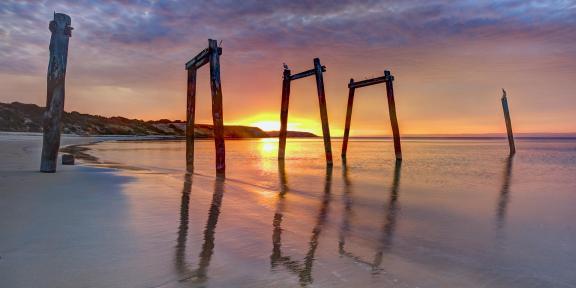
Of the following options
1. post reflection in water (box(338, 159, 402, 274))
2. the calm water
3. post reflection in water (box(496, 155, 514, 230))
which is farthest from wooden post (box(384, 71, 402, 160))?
the calm water

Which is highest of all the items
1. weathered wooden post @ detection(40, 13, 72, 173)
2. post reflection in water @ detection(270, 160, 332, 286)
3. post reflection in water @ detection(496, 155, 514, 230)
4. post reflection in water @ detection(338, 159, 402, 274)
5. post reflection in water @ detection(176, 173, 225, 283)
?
weathered wooden post @ detection(40, 13, 72, 173)

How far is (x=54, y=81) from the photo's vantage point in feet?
25.8

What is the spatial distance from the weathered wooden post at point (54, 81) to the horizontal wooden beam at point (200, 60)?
176 inches

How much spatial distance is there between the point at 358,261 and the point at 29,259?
262cm

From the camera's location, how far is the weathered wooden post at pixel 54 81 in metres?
7.84

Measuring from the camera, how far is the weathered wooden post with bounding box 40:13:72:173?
7.84m

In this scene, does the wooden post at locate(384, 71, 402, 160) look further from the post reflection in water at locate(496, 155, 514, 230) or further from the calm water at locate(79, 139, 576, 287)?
the calm water at locate(79, 139, 576, 287)

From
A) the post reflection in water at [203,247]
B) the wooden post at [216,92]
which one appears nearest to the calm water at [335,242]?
the post reflection in water at [203,247]

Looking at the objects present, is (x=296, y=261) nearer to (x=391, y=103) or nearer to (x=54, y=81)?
(x=54, y=81)

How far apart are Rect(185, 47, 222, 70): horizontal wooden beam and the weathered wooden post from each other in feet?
14.7

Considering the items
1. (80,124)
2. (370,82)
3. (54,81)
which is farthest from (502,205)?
(80,124)

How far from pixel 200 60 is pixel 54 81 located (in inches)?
237

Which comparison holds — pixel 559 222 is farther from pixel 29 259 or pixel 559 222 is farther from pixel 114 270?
pixel 29 259

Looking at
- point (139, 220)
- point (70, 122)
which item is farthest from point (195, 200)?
point (70, 122)
